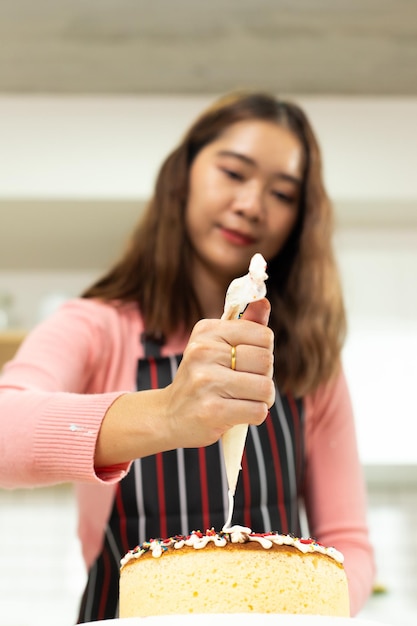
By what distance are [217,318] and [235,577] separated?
718 mm

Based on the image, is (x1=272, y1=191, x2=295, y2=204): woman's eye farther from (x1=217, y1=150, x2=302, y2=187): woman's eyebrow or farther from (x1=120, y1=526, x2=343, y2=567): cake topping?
(x1=120, y1=526, x2=343, y2=567): cake topping

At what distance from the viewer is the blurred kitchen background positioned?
2410 mm

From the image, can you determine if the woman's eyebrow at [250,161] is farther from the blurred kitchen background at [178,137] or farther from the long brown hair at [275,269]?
the blurred kitchen background at [178,137]

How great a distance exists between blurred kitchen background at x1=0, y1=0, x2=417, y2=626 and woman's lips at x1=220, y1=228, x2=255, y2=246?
114 cm

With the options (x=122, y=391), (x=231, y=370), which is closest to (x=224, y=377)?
(x=231, y=370)

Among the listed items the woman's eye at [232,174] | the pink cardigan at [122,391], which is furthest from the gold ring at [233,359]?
the woman's eye at [232,174]

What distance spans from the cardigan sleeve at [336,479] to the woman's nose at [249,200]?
0.31 m

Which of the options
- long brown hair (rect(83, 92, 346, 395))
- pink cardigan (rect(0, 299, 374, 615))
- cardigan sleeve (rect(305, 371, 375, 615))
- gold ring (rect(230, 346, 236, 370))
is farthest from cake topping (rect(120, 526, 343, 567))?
long brown hair (rect(83, 92, 346, 395))

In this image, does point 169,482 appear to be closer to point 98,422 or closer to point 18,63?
point 98,422

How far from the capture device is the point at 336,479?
4.40 feet

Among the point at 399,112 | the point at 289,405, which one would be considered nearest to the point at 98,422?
the point at 289,405

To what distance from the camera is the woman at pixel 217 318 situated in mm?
1287

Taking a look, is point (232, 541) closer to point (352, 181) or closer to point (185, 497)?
point (185, 497)

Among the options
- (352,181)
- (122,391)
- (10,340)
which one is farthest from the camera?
(352,181)
